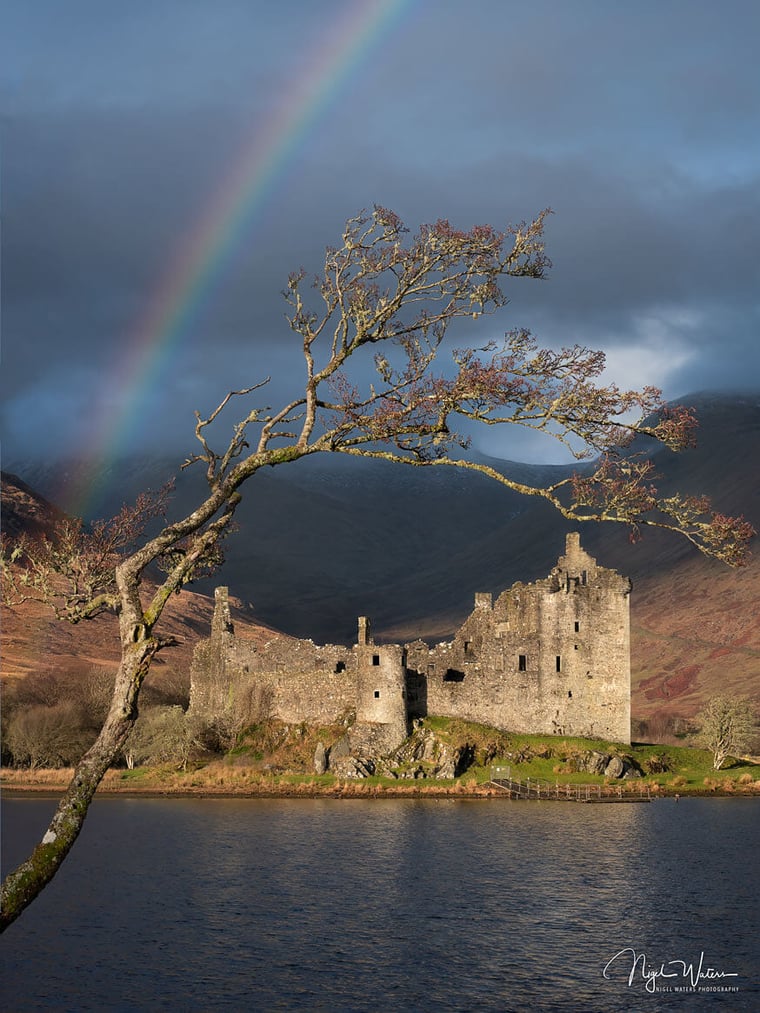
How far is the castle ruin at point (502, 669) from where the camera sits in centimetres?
9788

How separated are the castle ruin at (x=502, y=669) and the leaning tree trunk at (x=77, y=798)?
244 ft

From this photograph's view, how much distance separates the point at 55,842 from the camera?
65.4 feet

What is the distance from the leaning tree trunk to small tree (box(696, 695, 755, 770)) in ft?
299

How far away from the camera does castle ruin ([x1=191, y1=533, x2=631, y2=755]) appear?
321ft

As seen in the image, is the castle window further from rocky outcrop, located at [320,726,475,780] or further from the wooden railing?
the wooden railing

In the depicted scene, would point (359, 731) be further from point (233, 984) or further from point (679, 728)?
point (679, 728)

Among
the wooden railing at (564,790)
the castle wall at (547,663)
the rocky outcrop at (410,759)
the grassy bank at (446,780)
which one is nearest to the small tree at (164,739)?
the grassy bank at (446,780)

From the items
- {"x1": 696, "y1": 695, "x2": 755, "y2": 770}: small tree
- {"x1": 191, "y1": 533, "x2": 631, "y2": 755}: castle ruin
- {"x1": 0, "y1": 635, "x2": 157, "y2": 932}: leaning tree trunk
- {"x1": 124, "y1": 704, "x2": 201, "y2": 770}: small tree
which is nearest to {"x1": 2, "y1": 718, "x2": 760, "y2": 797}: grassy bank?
{"x1": 124, "y1": 704, "x2": 201, "y2": 770}: small tree

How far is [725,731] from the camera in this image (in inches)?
4144

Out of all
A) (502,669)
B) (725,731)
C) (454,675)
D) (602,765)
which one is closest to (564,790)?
(602,765)

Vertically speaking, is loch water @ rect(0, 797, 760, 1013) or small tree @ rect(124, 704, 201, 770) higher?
small tree @ rect(124, 704, 201, 770)

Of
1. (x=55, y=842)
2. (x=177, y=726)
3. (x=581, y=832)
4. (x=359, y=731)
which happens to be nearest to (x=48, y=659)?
(x=177, y=726)

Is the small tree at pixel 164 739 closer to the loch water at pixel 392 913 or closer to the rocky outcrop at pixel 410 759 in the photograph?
the rocky outcrop at pixel 410 759

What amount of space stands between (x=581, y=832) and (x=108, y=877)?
30072 millimetres
